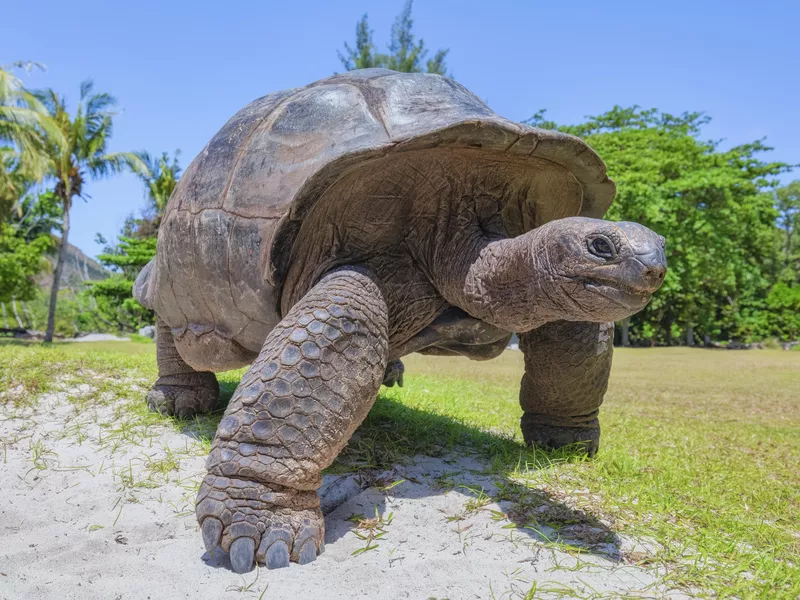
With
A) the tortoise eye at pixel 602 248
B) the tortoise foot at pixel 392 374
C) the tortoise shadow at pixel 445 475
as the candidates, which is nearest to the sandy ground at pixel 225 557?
the tortoise shadow at pixel 445 475

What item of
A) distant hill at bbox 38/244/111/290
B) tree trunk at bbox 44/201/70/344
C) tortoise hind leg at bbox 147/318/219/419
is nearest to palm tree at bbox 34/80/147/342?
tree trunk at bbox 44/201/70/344

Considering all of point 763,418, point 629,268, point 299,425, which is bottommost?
point 763,418

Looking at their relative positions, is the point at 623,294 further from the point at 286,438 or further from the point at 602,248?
the point at 286,438

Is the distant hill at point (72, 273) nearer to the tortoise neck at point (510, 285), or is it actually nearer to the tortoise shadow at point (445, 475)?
the tortoise shadow at point (445, 475)

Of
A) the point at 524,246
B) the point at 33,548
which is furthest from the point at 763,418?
the point at 33,548

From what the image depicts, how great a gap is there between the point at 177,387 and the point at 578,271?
3223 millimetres

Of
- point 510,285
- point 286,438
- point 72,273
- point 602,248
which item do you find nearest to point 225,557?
point 286,438

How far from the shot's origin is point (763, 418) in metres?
7.65

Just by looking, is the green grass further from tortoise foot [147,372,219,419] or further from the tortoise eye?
the tortoise eye

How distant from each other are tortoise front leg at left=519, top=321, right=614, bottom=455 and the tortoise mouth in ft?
3.47

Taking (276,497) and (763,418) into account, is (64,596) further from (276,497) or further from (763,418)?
(763,418)

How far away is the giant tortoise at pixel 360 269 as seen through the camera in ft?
7.72

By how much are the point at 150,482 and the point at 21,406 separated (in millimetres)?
1814

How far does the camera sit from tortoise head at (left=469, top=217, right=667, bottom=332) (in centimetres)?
219
